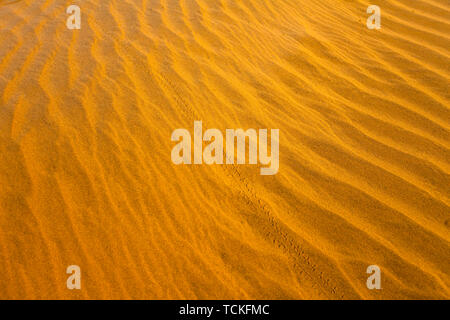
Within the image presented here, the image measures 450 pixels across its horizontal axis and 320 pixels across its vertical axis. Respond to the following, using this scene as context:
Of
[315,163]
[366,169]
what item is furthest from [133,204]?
[366,169]

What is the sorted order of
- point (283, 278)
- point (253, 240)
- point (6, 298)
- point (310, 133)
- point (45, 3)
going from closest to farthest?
point (6, 298) → point (283, 278) → point (253, 240) → point (310, 133) → point (45, 3)

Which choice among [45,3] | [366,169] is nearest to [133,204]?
[366,169]

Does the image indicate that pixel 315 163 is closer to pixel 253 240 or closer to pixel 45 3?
pixel 253 240

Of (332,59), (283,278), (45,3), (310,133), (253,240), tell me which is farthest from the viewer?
(45,3)

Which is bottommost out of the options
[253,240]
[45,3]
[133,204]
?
[253,240]

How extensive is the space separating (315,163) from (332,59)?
4.34ft

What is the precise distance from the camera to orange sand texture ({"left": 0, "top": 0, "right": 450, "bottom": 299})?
6.06 ft

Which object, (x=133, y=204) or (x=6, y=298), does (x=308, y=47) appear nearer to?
(x=133, y=204)

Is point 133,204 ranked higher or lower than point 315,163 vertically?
lower

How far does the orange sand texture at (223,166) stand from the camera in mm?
1848

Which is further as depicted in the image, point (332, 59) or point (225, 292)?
point (332, 59)

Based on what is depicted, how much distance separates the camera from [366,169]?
2.29 m

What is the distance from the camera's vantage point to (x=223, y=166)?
2.33m
